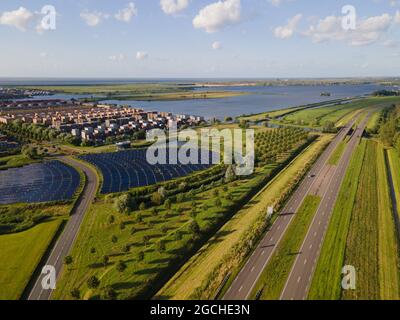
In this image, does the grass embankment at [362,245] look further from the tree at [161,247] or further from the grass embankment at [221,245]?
the tree at [161,247]

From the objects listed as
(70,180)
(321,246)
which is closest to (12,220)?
(70,180)

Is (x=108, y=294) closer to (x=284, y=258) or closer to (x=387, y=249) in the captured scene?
(x=284, y=258)

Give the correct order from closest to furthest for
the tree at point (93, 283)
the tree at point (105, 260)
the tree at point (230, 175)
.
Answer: the tree at point (93, 283)
the tree at point (105, 260)
the tree at point (230, 175)

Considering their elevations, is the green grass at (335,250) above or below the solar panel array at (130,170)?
below

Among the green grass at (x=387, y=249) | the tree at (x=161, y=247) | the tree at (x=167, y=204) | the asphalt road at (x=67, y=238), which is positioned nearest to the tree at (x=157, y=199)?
the tree at (x=167, y=204)

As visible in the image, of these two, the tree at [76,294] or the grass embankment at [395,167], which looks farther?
the grass embankment at [395,167]

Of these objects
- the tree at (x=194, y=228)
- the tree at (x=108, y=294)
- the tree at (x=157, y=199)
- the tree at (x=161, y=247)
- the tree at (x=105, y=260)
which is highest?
the tree at (x=157, y=199)

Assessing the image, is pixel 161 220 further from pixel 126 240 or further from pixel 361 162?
pixel 361 162

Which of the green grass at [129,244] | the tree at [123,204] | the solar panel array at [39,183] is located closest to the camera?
the green grass at [129,244]
